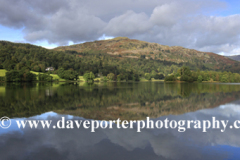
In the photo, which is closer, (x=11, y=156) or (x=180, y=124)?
(x=11, y=156)

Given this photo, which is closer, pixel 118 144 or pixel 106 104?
pixel 118 144

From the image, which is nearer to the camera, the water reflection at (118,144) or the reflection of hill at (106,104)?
the water reflection at (118,144)

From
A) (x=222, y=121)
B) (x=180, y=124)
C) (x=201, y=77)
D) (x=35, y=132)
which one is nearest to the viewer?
(x=35, y=132)

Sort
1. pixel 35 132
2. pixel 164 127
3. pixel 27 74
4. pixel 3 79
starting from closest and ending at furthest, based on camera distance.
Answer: pixel 35 132 < pixel 164 127 < pixel 3 79 < pixel 27 74

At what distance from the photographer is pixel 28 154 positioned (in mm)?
7445

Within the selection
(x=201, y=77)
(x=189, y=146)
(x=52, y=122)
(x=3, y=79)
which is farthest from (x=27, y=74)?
(x=201, y=77)

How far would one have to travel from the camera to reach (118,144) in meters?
8.56

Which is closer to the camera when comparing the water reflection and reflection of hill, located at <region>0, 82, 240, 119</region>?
the water reflection

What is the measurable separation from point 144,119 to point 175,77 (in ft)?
469

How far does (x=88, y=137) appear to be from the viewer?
9391mm

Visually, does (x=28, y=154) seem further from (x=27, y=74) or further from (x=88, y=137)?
(x=27, y=74)

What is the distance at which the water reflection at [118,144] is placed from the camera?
24.3 feet

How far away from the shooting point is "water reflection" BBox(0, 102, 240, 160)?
7.41m

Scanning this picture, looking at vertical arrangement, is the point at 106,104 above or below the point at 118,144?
above
